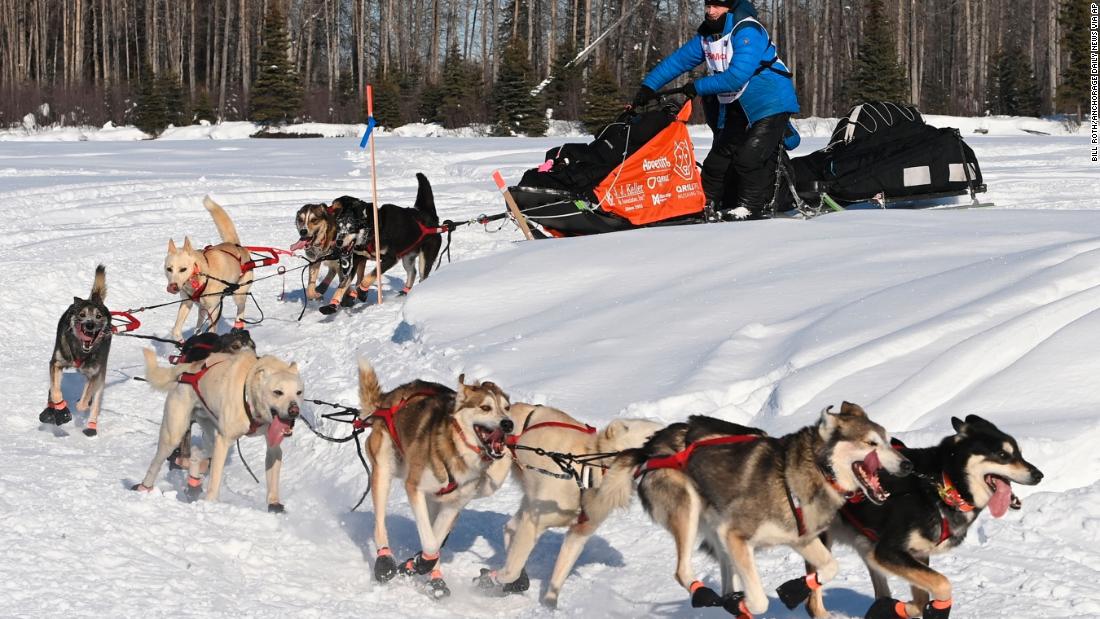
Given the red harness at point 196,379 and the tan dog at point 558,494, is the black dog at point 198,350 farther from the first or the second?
the tan dog at point 558,494

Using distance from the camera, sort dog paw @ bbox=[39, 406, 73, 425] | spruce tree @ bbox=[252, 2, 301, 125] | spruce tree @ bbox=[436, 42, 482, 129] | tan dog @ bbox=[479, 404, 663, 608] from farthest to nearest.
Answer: spruce tree @ bbox=[252, 2, 301, 125]
spruce tree @ bbox=[436, 42, 482, 129]
dog paw @ bbox=[39, 406, 73, 425]
tan dog @ bbox=[479, 404, 663, 608]

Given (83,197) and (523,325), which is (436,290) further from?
(83,197)

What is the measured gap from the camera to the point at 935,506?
3584 mm

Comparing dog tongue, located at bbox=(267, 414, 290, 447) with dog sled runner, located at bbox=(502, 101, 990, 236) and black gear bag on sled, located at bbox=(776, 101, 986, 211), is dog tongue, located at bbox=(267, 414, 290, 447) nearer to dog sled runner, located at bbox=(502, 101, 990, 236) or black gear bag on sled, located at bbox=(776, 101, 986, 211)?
dog sled runner, located at bbox=(502, 101, 990, 236)

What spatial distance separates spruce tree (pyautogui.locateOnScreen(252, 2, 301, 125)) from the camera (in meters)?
33.4

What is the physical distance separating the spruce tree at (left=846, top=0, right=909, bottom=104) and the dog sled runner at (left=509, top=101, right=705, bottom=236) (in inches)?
1002

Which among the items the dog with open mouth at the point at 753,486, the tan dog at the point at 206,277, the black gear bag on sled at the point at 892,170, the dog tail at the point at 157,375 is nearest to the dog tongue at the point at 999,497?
the dog with open mouth at the point at 753,486

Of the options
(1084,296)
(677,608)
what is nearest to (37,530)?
(677,608)

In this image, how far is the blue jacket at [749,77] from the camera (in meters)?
9.32

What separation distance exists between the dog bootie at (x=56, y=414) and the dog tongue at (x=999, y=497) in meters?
5.20

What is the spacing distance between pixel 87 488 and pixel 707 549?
9.38ft

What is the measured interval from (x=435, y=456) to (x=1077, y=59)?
102ft

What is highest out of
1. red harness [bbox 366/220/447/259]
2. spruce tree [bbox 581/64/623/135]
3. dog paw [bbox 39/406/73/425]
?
spruce tree [bbox 581/64/623/135]

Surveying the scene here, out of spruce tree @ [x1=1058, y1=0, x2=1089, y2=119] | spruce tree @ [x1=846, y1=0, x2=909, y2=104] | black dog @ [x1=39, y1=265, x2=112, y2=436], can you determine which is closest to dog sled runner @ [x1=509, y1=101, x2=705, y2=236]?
black dog @ [x1=39, y1=265, x2=112, y2=436]
